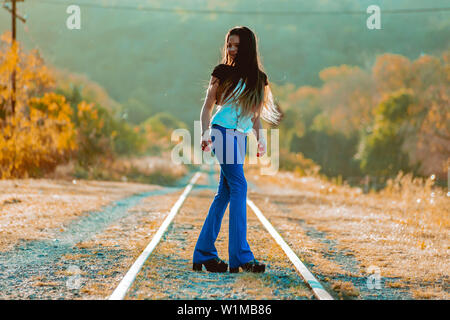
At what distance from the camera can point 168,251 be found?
5.44 metres

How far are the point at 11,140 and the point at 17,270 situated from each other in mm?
13089

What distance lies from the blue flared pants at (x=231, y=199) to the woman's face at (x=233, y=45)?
0.67 meters

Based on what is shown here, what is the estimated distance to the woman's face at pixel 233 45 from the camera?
14.2 ft

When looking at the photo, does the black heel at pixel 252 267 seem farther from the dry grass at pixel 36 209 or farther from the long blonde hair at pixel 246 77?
the dry grass at pixel 36 209

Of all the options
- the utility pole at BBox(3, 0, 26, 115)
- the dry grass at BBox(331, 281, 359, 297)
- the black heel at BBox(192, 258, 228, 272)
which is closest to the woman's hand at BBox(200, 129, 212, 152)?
the black heel at BBox(192, 258, 228, 272)

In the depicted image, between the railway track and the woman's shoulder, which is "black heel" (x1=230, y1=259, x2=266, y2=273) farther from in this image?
the woman's shoulder

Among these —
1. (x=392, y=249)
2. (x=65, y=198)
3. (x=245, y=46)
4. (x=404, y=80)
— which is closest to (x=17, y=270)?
(x=245, y=46)

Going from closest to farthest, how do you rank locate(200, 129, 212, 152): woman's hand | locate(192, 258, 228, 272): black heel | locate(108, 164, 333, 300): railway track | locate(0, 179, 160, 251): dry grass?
locate(108, 164, 333, 300): railway track → locate(200, 129, 212, 152): woman's hand → locate(192, 258, 228, 272): black heel → locate(0, 179, 160, 251): dry grass

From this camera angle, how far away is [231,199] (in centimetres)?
439

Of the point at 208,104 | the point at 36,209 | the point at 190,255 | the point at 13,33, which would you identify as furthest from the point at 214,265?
the point at 13,33

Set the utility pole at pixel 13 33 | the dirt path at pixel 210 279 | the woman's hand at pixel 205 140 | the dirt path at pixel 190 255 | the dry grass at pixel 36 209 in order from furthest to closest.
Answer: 1. the utility pole at pixel 13 33
2. the dry grass at pixel 36 209
3. the woman's hand at pixel 205 140
4. the dirt path at pixel 190 255
5. the dirt path at pixel 210 279

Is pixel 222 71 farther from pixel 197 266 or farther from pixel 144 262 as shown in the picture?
pixel 144 262

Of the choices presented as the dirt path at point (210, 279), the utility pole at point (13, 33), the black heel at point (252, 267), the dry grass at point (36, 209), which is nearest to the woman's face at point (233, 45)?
the black heel at point (252, 267)

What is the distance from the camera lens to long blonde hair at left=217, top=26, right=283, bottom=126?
13.9ft
